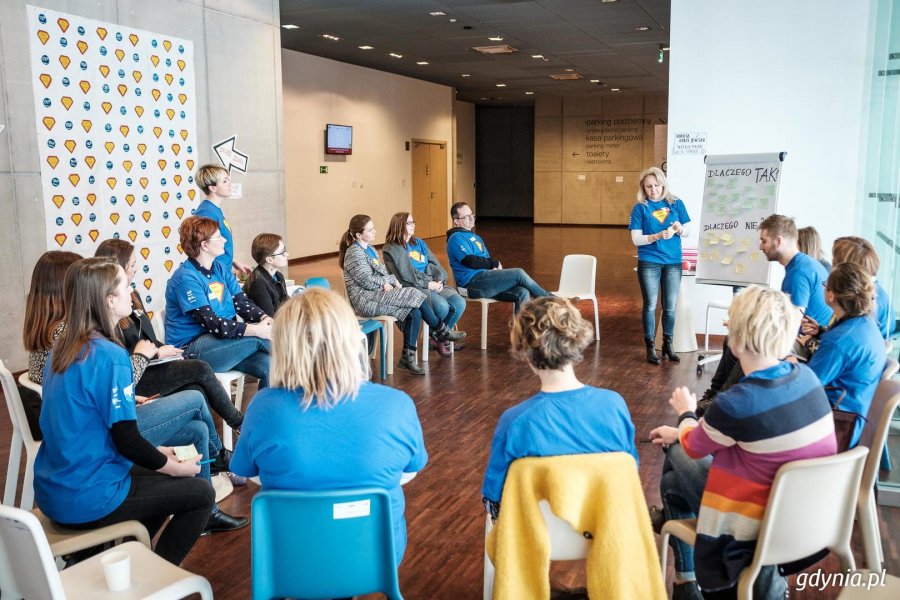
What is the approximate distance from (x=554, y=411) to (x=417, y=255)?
4430 millimetres

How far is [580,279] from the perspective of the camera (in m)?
7.26

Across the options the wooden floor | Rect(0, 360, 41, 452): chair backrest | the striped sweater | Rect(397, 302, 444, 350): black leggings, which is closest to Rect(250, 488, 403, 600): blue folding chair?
the wooden floor

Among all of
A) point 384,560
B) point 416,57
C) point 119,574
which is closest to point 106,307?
point 119,574

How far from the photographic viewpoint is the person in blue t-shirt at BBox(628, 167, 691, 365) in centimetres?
624

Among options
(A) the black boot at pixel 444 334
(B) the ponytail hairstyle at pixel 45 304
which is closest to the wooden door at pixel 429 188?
(A) the black boot at pixel 444 334

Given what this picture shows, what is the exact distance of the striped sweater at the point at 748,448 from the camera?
84.4 inches

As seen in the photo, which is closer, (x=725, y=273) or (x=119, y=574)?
(x=119, y=574)

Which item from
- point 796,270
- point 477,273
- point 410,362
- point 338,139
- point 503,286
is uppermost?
point 338,139

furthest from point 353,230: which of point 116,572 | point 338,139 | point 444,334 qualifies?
point 338,139

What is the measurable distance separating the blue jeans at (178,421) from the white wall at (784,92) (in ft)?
16.2

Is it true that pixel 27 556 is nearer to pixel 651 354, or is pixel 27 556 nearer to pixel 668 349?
pixel 651 354

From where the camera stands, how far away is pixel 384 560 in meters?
1.98

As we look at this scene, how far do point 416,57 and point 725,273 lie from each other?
29.6 feet

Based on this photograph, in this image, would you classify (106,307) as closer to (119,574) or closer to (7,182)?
(119,574)
